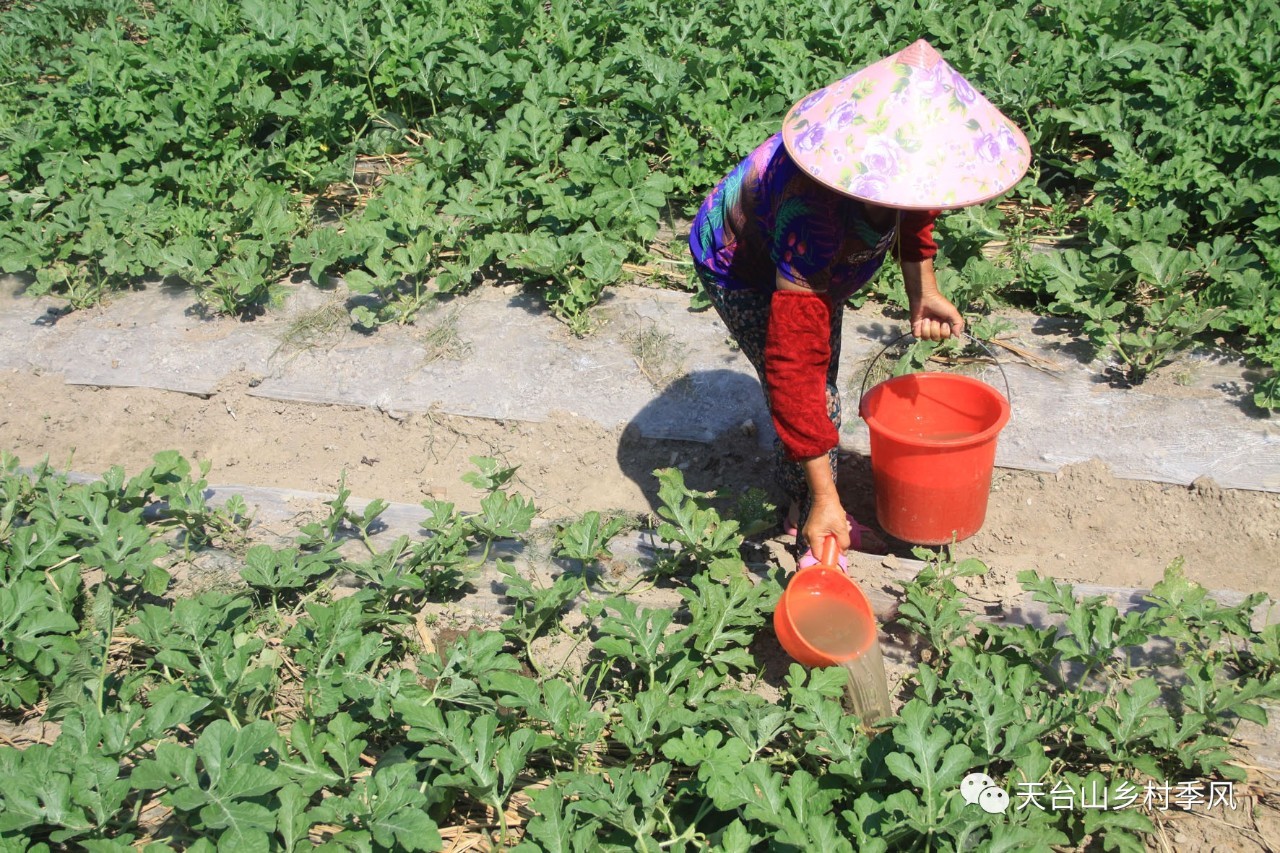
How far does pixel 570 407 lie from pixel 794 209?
1656 mm

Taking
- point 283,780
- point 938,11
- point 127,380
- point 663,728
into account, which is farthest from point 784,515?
point 938,11

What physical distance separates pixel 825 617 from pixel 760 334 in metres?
0.86

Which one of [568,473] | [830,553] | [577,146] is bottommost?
[568,473]

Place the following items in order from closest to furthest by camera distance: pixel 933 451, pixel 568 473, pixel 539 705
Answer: pixel 539 705, pixel 933 451, pixel 568 473

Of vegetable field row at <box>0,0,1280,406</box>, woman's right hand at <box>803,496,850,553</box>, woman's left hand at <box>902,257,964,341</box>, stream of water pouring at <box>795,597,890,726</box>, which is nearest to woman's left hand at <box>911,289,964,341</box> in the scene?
woman's left hand at <box>902,257,964,341</box>

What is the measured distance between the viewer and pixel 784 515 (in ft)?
11.9

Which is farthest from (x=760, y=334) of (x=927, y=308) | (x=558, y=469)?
(x=558, y=469)

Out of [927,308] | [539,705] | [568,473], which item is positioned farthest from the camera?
[568,473]

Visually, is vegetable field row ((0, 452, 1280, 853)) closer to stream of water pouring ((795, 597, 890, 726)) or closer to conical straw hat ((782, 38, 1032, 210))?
stream of water pouring ((795, 597, 890, 726))

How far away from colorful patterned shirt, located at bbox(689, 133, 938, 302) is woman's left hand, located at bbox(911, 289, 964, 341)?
0.13 meters

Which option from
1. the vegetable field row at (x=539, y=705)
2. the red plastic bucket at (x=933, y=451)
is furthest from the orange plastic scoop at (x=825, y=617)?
the red plastic bucket at (x=933, y=451)

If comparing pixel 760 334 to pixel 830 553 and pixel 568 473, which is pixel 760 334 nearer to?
pixel 830 553

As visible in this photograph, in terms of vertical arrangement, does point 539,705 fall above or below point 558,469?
above

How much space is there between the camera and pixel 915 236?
10.4 ft
